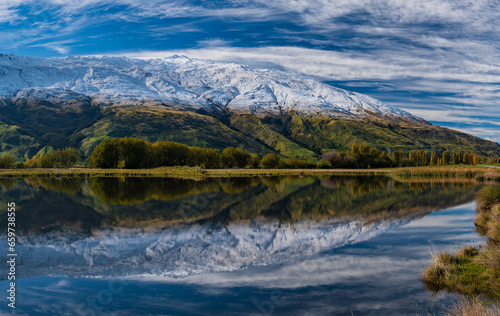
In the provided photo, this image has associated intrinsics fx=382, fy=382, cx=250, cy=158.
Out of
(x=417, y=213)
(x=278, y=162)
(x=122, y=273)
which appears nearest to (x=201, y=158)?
(x=278, y=162)

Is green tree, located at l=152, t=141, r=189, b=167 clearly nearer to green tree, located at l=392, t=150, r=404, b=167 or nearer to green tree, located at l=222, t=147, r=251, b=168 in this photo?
green tree, located at l=222, t=147, r=251, b=168

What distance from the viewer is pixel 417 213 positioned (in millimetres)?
30594

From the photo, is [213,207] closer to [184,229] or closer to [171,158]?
[184,229]

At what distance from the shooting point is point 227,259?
16.3 meters

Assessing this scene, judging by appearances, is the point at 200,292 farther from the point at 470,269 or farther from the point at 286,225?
the point at 286,225

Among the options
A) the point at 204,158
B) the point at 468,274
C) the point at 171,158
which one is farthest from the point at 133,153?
the point at 468,274

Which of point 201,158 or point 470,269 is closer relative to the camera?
point 470,269

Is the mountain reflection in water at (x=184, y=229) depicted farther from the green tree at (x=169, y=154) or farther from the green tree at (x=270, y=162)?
the green tree at (x=270, y=162)

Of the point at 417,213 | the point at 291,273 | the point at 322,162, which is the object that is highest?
the point at 291,273

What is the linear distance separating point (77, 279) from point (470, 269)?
13.9 metres

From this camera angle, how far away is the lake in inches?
455

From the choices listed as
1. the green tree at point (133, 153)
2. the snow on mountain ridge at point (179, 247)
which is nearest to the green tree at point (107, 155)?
the green tree at point (133, 153)

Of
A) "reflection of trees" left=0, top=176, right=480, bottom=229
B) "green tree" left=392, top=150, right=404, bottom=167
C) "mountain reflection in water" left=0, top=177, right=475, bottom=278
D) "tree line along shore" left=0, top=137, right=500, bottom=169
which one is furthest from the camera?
"green tree" left=392, top=150, right=404, bottom=167

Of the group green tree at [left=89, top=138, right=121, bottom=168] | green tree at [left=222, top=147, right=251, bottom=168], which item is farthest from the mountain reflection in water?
green tree at [left=222, top=147, right=251, bottom=168]
